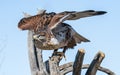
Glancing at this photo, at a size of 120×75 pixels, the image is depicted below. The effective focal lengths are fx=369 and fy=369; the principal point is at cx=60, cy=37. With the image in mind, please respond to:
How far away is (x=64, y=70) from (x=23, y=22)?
1164 millimetres

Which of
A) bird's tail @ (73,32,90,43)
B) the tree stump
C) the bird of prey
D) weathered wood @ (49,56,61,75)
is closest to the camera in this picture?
the tree stump

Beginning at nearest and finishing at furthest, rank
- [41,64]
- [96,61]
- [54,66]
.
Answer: [96,61] → [54,66] → [41,64]

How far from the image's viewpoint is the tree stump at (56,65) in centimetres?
530

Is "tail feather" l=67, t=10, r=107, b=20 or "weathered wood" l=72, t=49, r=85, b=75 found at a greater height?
"tail feather" l=67, t=10, r=107, b=20

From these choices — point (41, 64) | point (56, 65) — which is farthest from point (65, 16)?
point (41, 64)

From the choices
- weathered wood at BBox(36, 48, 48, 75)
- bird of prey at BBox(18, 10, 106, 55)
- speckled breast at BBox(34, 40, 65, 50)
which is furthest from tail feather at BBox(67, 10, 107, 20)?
weathered wood at BBox(36, 48, 48, 75)

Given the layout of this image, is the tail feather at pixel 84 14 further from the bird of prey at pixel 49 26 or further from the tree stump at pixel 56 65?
the tree stump at pixel 56 65

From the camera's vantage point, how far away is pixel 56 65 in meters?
5.54

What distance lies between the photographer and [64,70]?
6.20m

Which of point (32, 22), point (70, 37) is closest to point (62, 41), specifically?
point (70, 37)

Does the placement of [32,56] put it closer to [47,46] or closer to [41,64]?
[41,64]

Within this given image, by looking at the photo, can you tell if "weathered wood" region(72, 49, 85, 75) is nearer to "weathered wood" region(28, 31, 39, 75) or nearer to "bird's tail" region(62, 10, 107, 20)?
"bird's tail" region(62, 10, 107, 20)

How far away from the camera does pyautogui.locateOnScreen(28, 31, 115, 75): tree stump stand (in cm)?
530

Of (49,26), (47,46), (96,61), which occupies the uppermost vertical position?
(49,26)
